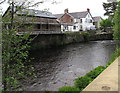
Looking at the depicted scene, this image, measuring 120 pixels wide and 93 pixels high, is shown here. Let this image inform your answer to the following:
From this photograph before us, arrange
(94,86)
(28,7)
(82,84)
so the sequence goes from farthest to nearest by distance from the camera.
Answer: (82,84) < (28,7) < (94,86)

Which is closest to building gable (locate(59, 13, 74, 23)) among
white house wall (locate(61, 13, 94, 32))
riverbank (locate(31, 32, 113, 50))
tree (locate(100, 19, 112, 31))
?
white house wall (locate(61, 13, 94, 32))

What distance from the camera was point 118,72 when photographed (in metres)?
2.45

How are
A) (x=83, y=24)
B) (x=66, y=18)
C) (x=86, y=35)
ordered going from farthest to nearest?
(x=83, y=24) → (x=66, y=18) → (x=86, y=35)

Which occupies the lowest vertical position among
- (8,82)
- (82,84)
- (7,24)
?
(82,84)

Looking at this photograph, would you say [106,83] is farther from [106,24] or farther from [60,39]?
[106,24]

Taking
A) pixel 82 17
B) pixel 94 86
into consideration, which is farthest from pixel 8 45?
pixel 82 17

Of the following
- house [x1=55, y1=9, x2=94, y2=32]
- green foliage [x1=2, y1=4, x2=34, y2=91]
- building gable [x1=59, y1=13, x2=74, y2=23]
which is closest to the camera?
green foliage [x1=2, y1=4, x2=34, y2=91]

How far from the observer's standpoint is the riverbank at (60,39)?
25812mm

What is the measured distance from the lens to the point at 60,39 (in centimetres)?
3077

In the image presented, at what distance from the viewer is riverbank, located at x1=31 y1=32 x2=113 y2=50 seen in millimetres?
25812

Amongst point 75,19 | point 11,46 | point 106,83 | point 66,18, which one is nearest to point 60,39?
point 66,18

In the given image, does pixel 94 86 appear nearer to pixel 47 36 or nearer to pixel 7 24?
pixel 7 24

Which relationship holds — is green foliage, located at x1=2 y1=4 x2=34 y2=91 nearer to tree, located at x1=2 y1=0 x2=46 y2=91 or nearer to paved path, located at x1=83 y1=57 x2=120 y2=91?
tree, located at x1=2 y1=0 x2=46 y2=91

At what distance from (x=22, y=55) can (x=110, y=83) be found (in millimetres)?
1817
